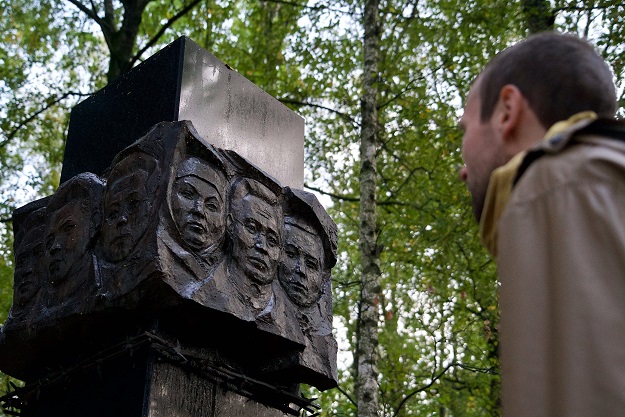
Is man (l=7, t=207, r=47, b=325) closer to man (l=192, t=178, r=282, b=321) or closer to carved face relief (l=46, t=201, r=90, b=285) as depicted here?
carved face relief (l=46, t=201, r=90, b=285)

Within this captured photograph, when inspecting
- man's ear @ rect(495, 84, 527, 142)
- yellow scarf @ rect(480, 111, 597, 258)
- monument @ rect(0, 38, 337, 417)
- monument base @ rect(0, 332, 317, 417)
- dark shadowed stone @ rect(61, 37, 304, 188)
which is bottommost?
yellow scarf @ rect(480, 111, 597, 258)

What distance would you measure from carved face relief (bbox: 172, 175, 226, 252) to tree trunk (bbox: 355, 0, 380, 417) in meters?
4.43

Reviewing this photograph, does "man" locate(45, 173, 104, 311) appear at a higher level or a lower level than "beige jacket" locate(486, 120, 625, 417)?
higher

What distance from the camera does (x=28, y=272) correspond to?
14.6ft

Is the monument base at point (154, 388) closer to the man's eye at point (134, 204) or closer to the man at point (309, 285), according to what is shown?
the man at point (309, 285)

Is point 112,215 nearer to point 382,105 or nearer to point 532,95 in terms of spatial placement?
point 532,95

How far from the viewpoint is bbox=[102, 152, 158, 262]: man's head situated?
153 inches

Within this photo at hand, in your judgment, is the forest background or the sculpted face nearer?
the sculpted face

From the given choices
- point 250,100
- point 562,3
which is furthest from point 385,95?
point 250,100

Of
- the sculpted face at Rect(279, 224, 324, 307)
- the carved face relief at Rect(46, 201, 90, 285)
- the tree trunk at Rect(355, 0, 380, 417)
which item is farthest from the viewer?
the tree trunk at Rect(355, 0, 380, 417)

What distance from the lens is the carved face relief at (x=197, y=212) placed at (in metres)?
3.87

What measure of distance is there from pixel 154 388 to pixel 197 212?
0.79 meters

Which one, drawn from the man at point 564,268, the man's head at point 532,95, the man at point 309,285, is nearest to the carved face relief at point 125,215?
the man at point 309,285

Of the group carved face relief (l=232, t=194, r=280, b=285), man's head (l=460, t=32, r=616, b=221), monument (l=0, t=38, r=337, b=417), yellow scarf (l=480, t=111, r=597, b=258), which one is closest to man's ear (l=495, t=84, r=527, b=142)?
man's head (l=460, t=32, r=616, b=221)
